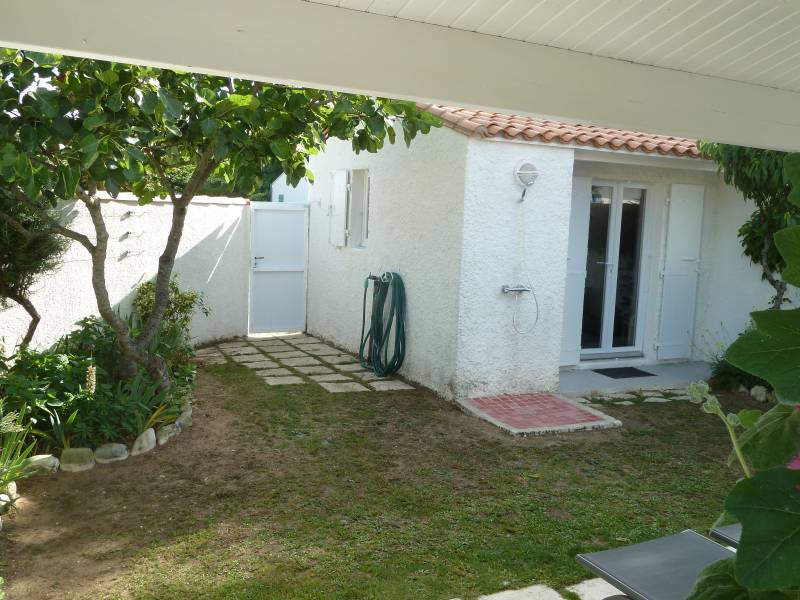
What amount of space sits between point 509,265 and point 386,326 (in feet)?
6.81

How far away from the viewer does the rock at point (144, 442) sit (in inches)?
243

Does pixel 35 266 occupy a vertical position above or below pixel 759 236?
below

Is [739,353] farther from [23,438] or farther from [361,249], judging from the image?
[361,249]

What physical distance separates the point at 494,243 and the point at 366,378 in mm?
2455

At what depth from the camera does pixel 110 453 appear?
19.5 ft

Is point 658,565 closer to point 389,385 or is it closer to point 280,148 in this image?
point 280,148

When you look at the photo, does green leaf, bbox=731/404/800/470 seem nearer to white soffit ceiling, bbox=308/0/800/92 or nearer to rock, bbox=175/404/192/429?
white soffit ceiling, bbox=308/0/800/92

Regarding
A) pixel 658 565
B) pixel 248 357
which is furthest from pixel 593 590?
pixel 248 357

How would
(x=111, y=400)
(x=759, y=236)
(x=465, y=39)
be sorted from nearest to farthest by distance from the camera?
1. (x=465, y=39)
2. (x=111, y=400)
3. (x=759, y=236)

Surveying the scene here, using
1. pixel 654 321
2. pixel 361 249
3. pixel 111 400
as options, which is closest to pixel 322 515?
pixel 111 400

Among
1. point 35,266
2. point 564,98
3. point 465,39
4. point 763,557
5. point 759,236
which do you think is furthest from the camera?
point 759,236

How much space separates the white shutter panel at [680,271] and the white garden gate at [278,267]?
19.2ft

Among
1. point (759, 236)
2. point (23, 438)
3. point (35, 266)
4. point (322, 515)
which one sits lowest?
point (322, 515)

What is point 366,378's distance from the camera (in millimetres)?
9297
